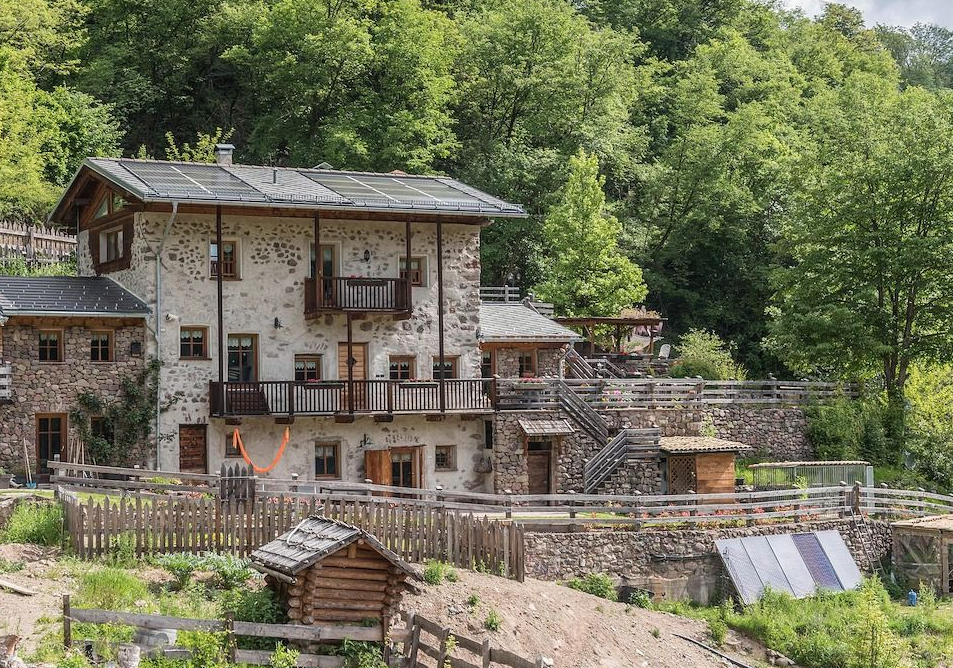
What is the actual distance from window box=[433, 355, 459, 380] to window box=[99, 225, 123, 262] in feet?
29.8

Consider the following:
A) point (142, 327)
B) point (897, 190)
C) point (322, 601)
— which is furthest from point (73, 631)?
point (897, 190)

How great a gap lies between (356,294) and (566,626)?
12.3 metres

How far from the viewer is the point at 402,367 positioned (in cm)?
3628

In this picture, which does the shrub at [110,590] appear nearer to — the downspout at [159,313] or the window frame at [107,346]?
the downspout at [159,313]

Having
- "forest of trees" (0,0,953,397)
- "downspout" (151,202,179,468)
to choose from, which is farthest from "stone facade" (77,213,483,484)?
"forest of trees" (0,0,953,397)

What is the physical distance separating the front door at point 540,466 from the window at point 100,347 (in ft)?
38.4

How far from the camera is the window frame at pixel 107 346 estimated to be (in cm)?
3266

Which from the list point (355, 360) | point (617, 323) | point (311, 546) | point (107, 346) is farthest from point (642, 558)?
point (617, 323)

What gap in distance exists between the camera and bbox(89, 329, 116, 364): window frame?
32.7 m

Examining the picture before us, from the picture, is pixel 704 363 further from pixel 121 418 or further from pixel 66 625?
pixel 66 625

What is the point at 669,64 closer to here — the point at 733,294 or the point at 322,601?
the point at 733,294

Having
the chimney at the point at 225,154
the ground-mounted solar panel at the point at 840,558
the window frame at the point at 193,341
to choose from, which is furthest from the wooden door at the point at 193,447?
the ground-mounted solar panel at the point at 840,558

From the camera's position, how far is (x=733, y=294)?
61031 millimetres

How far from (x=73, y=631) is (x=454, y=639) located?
575cm
